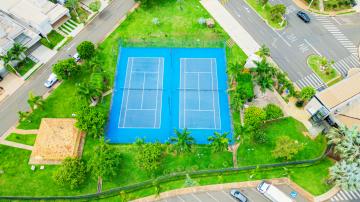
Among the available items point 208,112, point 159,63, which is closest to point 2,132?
point 159,63

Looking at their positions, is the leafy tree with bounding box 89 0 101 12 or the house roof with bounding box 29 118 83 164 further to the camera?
the leafy tree with bounding box 89 0 101 12

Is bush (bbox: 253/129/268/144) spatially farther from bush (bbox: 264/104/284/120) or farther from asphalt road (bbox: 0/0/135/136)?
asphalt road (bbox: 0/0/135/136)

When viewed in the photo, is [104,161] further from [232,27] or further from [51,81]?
[232,27]

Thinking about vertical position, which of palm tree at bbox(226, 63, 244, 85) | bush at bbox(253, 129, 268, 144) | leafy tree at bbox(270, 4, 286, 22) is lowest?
bush at bbox(253, 129, 268, 144)

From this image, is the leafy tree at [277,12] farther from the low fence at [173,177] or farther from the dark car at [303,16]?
the low fence at [173,177]

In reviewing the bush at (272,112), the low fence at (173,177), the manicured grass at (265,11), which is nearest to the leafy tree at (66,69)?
the low fence at (173,177)

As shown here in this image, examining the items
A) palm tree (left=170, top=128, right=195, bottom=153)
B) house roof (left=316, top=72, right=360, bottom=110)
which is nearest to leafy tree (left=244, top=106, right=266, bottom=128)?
house roof (left=316, top=72, right=360, bottom=110)
